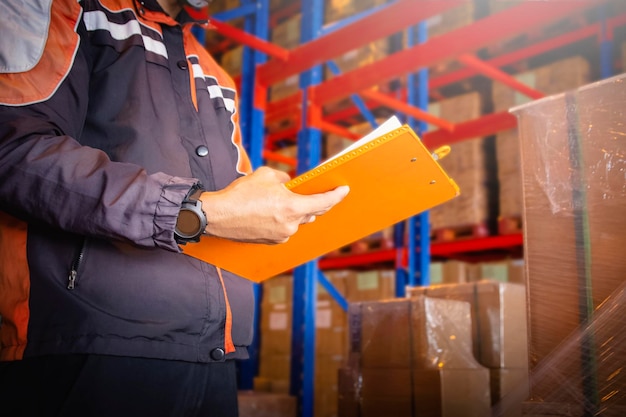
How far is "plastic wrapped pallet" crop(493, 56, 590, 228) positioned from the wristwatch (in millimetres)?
4481

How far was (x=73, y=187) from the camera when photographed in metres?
0.97

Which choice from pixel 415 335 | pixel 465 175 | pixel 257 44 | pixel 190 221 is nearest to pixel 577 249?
pixel 190 221

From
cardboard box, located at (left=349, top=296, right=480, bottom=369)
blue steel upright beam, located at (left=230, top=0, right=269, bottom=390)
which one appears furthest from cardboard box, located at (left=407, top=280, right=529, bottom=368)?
blue steel upright beam, located at (left=230, top=0, right=269, bottom=390)

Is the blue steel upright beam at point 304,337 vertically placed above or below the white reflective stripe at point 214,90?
below

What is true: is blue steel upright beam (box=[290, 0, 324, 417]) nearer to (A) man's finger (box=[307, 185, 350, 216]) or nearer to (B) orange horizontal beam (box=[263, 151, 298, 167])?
(B) orange horizontal beam (box=[263, 151, 298, 167])

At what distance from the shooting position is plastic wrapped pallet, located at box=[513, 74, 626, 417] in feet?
4.35

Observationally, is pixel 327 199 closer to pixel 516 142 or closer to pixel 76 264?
pixel 76 264

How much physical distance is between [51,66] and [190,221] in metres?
0.41

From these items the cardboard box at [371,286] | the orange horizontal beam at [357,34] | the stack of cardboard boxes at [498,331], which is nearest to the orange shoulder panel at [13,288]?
the stack of cardboard boxes at [498,331]

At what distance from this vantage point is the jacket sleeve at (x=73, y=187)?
3.16ft

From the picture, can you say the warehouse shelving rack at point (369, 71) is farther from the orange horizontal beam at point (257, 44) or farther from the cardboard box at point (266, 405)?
the cardboard box at point (266, 405)

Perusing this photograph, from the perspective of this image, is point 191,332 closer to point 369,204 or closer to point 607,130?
point 369,204

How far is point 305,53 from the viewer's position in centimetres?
400

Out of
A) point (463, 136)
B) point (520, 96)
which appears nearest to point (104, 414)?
point (463, 136)
